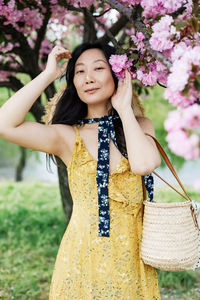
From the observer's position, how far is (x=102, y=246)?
1.75 m

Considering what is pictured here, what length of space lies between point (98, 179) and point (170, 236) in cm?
44

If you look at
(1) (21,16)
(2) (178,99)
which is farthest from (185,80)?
(1) (21,16)

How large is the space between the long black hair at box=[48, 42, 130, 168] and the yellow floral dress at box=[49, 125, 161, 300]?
220 millimetres

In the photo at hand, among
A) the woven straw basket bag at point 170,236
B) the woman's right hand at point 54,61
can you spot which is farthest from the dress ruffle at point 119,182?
the woman's right hand at point 54,61

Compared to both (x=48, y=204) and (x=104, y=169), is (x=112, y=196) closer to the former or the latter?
(x=104, y=169)

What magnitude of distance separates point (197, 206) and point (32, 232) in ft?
11.4

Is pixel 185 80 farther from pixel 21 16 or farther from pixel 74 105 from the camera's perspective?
pixel 21 16

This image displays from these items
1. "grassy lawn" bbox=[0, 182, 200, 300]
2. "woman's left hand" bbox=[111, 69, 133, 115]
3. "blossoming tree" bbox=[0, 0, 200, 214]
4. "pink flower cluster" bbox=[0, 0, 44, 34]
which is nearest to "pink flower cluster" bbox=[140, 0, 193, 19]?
"blossoming tree" bbox=[0, 0, 200, 214]

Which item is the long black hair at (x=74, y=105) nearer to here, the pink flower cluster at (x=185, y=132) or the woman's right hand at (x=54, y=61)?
the woman's right hand at (x=54, y=61)

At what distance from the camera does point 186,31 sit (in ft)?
3.93

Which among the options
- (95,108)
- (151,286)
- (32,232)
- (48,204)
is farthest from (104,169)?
(48,204)

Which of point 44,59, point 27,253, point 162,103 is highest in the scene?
point 162,103

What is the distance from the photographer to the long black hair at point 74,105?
1.95m

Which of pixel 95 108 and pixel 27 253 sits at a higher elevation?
pixel 95 108
